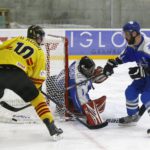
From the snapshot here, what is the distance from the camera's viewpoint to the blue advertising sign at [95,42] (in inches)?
295

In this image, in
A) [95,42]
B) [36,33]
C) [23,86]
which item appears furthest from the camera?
[95,42]

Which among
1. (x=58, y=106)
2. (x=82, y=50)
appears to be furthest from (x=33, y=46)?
(x=82, y=50)

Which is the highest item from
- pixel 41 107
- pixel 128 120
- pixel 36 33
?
pixel 36 33

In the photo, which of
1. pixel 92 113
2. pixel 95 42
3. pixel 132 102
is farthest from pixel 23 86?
pixel 95 42

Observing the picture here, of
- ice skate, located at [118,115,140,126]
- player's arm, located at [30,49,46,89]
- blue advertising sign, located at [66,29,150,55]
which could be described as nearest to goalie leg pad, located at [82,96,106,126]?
ice skate, located at [118,115,140,126]

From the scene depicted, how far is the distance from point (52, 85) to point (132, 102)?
29.4 inches

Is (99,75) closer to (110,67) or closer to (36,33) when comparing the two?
(110,67)

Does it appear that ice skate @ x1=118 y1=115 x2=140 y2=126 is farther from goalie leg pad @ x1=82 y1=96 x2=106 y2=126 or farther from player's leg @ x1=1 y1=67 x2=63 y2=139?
player's leg @ x1=1 y1=67 x2=63 y2=139

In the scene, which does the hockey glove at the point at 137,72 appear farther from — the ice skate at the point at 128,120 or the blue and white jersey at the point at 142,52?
the ice skate at the point at 128,120

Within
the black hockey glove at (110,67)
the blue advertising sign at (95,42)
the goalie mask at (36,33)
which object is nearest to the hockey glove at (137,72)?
the black hockey glove at (110,67)

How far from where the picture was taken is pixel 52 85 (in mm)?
4062

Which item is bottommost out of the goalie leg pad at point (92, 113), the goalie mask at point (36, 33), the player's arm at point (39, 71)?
the goalie leg pad at point (92, 113)

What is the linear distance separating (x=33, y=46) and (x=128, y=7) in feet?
25.3

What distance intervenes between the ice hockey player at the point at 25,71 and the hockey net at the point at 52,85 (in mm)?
665
